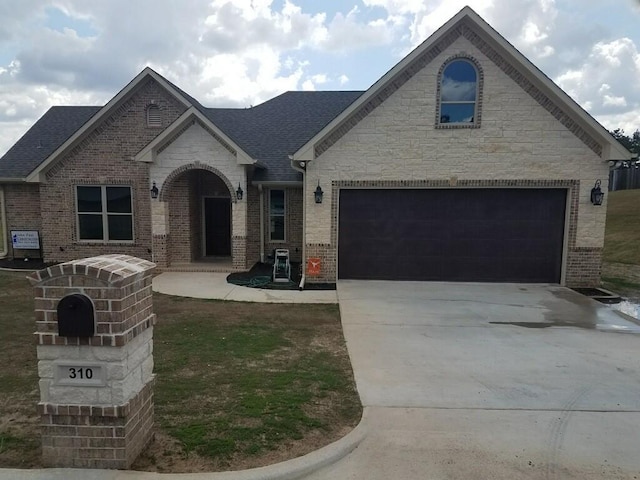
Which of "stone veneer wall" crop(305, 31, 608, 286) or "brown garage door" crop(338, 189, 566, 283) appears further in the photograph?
"brown garage door" crop(338, 189, 566, 283)

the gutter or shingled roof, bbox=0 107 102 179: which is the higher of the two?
shingled roof, bbox=0 107 102 179

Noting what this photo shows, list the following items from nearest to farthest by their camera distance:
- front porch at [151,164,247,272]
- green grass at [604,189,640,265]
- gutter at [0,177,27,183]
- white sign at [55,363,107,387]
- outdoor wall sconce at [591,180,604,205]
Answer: white sign at [55,363,107,387]
outdoor wall sconce at [591,180,604,205]
front porch at [151,164,247,272]
gutter at [0,177,27,183]
green grass at [604,189,640,265]

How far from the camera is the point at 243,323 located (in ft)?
24.1

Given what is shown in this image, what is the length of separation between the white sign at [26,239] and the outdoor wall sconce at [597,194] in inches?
665

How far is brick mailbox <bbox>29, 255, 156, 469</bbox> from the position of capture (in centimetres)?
290

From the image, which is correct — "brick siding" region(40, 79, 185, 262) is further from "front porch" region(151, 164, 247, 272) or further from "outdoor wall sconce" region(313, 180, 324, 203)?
"outdoor wall sconce" region(313, 180, 324, 203)

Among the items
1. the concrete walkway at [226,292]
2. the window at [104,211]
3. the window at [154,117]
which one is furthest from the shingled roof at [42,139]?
the concrete walkway at [226,292]

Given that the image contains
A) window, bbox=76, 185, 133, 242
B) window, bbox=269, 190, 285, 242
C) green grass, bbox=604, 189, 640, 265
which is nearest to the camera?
window, bbox=76, 185, 133, 242

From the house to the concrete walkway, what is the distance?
1.23 m

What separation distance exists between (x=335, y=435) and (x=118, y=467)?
5.84 feet

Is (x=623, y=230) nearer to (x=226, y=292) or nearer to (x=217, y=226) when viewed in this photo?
(x=217, y=226)

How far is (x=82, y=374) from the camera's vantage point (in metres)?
3.01

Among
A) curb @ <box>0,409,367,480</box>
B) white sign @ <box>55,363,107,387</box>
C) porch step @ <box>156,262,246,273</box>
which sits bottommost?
curb @ <box>0,409,367,480</box>

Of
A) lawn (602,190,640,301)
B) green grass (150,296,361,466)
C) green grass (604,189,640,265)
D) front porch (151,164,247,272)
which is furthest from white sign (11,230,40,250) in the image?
green grass (604,189,640,265)
